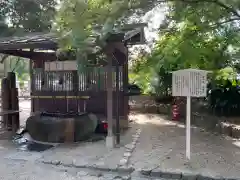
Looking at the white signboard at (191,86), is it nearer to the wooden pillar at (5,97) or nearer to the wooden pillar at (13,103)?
the wooden pillar at (13,103)

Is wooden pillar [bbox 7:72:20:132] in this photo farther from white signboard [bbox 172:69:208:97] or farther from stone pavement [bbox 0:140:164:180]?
white signboard [bbox 172:69:208:97]

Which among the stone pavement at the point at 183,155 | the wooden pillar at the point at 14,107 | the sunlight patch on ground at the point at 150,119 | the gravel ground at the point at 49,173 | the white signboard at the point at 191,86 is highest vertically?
the white signboard at the point at 191,86

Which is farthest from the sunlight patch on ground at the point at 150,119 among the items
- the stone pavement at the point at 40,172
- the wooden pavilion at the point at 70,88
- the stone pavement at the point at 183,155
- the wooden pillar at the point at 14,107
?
the stone pavement at the point at 40,172

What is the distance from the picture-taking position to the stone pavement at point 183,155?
4.56m

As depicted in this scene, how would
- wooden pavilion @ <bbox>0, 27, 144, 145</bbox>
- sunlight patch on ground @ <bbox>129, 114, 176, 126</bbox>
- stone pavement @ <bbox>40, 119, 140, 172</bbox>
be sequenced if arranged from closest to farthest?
1. stone pavement @ <bbox>40, 119, 140, 172</bbox>
2. wooden pavilion @ <bbox>0, 27, 144, 145</bbox>
3. sunlight patch on ground @ <bbox>129, 114, 176, 126</bbox>

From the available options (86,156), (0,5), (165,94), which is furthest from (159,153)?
(0,5)

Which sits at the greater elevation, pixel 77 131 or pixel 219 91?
pixel 219 91

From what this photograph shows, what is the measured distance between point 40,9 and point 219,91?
367 inches

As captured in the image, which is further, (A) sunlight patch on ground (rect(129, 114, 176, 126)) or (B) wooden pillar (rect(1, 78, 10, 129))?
(A) sunlight patch on ground (rect(129, 114, 176, 126))

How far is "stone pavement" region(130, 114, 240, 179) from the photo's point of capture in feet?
15.0

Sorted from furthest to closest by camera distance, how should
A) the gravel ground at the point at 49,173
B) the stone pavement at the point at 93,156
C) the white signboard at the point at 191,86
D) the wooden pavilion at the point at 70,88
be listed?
1. the wooden pavilion at the point at 70,88
2. the white signboard at the point at 191,86
3. the stone pavement at the point at 93,156
4. the gravel ground at the point at 49,173

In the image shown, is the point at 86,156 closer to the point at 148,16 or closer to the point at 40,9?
the point at 148,16

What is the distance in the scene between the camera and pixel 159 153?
18.7 feet

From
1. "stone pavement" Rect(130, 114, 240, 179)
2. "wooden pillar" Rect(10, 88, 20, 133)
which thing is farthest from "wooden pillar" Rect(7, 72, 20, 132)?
"stone pavement" Rect(130, 114, 240, 179)
